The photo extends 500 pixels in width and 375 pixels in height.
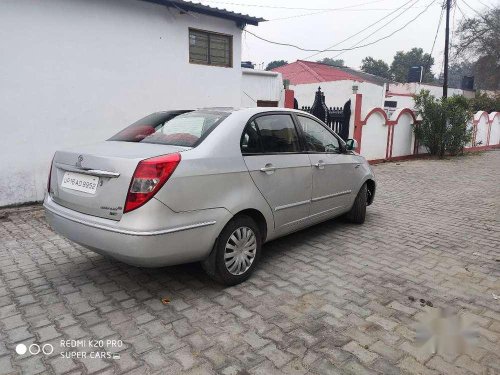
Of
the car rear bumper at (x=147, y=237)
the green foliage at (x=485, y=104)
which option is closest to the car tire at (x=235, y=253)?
the car rear bumper at (x=147, y=237)

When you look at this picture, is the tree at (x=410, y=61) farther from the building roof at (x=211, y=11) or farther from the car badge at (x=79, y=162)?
the car badge at (x=79, y=162)

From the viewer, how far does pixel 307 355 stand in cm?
255

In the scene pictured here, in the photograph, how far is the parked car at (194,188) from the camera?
2.84 metres

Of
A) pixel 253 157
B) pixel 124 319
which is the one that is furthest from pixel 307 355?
pixel 253 157

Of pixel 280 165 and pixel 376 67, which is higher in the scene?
pixel 376 67

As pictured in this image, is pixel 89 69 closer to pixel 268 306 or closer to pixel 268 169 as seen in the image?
pixel 268 169

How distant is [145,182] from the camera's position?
9.21 feet

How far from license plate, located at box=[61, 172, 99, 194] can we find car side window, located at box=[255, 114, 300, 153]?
1.58m

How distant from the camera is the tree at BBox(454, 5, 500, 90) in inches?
1206

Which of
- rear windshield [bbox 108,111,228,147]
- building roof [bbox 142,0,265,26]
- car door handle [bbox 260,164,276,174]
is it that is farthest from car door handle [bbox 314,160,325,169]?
building roof [bbox 142,0,265,26]

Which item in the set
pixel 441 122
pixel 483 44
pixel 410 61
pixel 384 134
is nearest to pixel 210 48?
pixel 384 134

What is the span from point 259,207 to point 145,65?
5.05 metres

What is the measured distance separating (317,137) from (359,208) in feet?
4.61

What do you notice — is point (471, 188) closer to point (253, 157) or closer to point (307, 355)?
point (253, 157)
